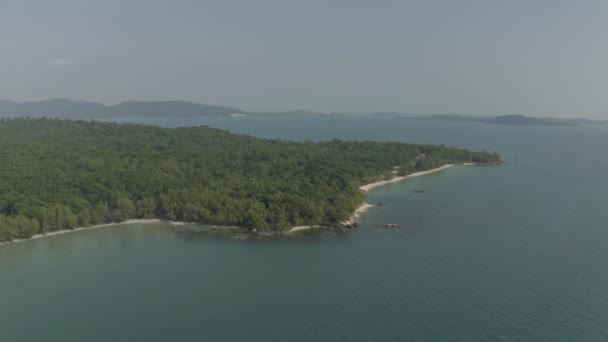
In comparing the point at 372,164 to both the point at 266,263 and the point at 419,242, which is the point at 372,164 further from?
the point at 266,263

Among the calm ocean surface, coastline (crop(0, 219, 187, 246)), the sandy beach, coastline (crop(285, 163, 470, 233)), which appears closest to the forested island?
coastline (crop(0, 219, 187, 246))

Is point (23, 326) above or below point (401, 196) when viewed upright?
below

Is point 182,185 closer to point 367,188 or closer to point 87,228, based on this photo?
point 87,228

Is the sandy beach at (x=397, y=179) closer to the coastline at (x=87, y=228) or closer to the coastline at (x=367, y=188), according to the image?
the coastline at (x=367, y=188)

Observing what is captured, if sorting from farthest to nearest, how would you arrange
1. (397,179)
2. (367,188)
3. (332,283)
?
(397,179) < (367,188) < (332,283)

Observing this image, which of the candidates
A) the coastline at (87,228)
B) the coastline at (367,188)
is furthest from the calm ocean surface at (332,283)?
the coastline at (367,188)

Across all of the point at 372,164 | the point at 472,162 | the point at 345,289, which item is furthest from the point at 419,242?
the point at 472,162

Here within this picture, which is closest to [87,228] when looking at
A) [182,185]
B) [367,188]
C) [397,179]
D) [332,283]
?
[182,185]
